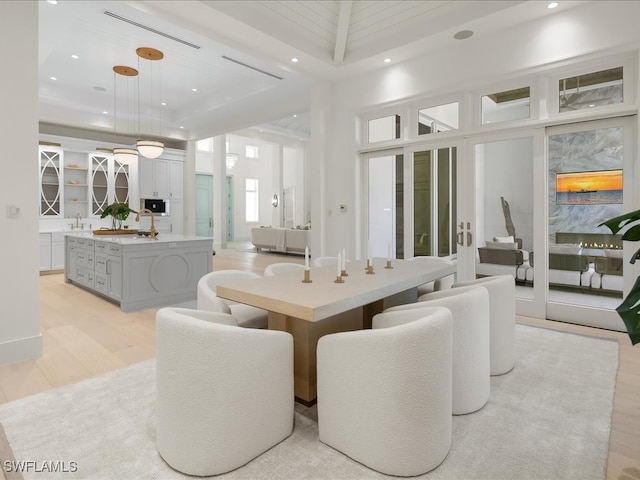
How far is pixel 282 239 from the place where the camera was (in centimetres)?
1050

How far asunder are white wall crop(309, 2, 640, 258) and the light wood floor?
2.72m

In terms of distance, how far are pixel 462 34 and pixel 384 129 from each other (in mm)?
1551

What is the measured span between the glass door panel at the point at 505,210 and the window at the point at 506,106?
267mm

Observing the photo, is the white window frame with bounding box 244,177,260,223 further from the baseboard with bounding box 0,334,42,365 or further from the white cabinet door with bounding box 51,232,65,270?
the baseboard with bounding box 0,334,42,365

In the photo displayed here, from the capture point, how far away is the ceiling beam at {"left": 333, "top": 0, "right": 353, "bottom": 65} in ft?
14.6

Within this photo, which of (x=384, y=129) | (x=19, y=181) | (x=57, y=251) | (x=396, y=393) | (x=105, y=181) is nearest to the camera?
(x=396, y=393)

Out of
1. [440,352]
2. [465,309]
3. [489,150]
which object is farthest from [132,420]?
[489,150]

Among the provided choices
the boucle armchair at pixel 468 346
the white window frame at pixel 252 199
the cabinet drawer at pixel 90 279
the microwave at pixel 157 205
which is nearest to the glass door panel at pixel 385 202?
the boucle armchair at pixel 468 346

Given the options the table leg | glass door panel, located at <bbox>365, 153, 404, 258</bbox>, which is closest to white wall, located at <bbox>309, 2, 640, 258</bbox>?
glass door panel, located at <bbox>365, 153, 404, 258</bbox>

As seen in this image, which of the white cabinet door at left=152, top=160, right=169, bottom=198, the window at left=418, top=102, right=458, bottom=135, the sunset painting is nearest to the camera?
the sunset painting

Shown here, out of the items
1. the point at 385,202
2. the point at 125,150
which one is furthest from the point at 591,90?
the point at 125,150

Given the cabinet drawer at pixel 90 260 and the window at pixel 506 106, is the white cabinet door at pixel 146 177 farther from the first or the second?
the window at pixel 506 106

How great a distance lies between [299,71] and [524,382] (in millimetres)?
4687

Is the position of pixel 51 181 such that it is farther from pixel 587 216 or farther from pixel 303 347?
pixel 587 216
